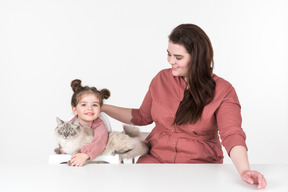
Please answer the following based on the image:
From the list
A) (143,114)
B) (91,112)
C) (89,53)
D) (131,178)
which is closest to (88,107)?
(91,112)

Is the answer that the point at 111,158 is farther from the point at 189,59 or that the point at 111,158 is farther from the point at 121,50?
the point at 121,50

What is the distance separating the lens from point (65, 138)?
2281 mm

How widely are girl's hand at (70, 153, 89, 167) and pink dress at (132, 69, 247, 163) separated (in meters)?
0.54

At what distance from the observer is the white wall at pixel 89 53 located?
15.0 feet

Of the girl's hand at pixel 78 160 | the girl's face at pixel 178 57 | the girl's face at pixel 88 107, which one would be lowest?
the girl's hand at pixel 78 160

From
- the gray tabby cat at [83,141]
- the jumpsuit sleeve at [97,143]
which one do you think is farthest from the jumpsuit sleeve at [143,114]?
the jumpsuit sleeve at [97,143]

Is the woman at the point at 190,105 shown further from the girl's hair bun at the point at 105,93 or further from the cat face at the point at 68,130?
the cat face at the point at 68,130

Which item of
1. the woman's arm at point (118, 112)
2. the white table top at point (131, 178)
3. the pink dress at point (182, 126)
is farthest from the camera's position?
the woman's arm at point (118, 112)

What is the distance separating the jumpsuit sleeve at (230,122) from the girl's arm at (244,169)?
40mm

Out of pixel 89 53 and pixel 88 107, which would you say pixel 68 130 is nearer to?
pixel 88 107

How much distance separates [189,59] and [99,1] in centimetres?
249

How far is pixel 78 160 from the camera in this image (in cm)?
209

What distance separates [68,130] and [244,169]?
95cm

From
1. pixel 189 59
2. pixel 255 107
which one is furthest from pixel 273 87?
pixel 189 59
